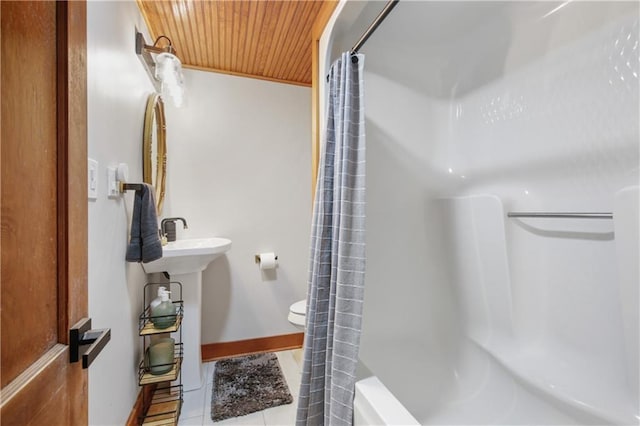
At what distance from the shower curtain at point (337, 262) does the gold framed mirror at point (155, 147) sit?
1128 mm

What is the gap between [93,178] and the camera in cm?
97

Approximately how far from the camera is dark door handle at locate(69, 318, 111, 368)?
50cm

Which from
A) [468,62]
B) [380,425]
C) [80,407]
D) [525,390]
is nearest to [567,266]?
[525,390]

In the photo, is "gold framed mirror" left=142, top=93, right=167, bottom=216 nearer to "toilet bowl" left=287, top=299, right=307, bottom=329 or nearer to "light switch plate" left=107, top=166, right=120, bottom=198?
"light switch plate" left=107, top=166, right=120, bottom=198

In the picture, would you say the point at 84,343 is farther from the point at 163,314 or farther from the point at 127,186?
the point at 163,314

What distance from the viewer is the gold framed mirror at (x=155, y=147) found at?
159cm

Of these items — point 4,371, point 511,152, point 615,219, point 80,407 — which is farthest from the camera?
point 511,152

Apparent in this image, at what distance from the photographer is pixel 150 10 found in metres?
1.56

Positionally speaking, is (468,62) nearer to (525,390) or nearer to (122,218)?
(525,390)

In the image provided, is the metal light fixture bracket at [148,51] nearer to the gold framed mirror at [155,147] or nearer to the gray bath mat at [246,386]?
the gold framed mirror at [155,147]

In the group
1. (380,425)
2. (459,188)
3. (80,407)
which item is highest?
(459,188)

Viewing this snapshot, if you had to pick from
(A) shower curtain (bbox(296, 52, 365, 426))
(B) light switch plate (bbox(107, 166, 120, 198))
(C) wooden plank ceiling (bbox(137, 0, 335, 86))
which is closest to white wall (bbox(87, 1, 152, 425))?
(B) light switch plate (bbox(107, 166, 120, 198))

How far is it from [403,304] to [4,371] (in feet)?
5.11

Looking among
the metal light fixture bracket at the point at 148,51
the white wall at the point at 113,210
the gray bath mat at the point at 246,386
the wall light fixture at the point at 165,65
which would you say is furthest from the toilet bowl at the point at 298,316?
the metal light fixture bracket at the point at 148,51
